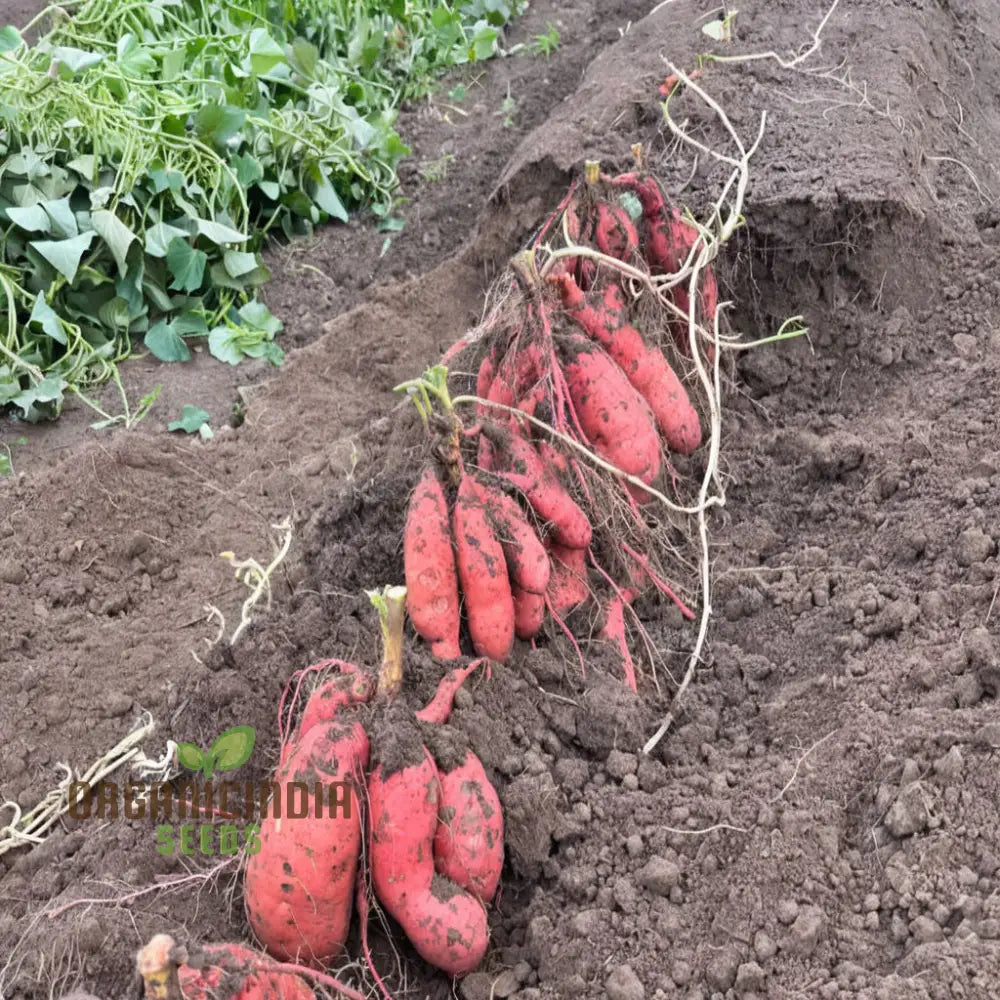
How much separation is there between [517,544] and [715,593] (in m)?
0.69

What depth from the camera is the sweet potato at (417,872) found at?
1822 millimetres

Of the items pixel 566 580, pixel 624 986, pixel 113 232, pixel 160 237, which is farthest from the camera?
pixel 160 237

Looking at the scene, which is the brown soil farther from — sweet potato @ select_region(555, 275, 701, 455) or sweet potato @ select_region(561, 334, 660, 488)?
sweet potato @ select_region(561, 334, 660, 488)

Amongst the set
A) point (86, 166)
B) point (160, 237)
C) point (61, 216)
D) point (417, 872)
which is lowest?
point (417, 872)

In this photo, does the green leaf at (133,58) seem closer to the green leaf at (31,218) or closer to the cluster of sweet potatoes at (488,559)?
the green leaf at (31,218)

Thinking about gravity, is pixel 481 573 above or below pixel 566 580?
above

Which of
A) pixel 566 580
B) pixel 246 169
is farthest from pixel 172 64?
pixel 566 580

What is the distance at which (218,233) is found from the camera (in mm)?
4152

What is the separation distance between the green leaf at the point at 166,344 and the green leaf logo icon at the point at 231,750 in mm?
2226

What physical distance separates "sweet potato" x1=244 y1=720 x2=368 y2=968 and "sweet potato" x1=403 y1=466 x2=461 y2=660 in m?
0.35

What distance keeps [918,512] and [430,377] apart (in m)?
1.32

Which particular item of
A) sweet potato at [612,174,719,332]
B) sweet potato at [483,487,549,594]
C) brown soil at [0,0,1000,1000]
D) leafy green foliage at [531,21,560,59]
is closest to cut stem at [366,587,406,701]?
brown soil at [0,0,1000,1000]

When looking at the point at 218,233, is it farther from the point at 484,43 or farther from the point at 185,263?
the point at 484,43

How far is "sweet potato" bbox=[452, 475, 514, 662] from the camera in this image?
2191 mm
